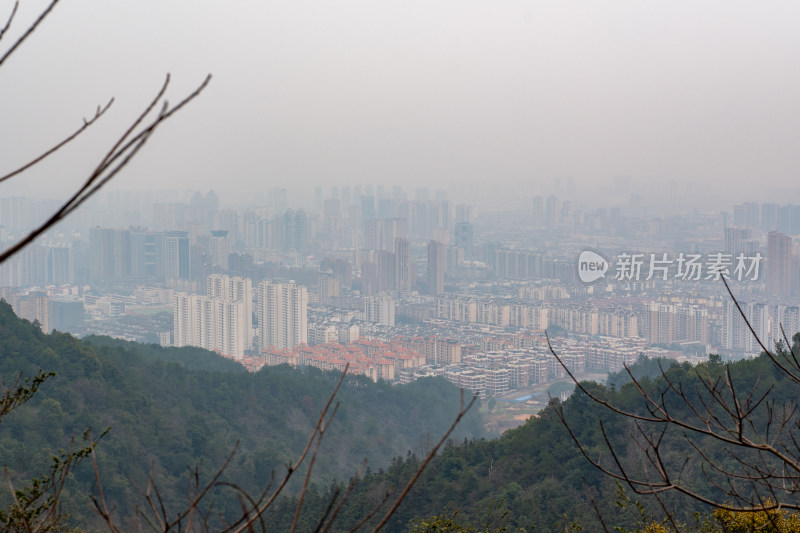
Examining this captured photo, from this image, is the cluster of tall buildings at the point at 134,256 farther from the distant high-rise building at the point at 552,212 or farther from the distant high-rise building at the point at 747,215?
the distant high-rise building at the point at 747,215

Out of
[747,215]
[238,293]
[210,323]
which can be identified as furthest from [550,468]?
[747,215]

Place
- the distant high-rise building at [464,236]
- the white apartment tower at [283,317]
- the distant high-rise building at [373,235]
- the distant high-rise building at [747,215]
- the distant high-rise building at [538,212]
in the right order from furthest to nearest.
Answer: the distant high-rise building at [538,212], the distant high-rise building at [464,236], the distant high-rise building at [373,235], the distant high-rise building at [747,215], the white apartment tower at [283,317]

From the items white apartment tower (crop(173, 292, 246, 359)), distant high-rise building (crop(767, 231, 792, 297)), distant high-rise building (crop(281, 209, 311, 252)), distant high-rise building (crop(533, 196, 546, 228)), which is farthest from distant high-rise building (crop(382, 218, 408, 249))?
distant high-rise building (crop(767, 231, 792, 297))

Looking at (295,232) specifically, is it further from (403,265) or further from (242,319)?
(242,319)

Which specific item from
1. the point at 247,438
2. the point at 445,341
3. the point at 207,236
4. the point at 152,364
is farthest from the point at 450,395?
the point at 207,236

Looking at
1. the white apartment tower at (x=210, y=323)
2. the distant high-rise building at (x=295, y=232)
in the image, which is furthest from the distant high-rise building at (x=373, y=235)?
the white apartment tower at (x=210, y=323)

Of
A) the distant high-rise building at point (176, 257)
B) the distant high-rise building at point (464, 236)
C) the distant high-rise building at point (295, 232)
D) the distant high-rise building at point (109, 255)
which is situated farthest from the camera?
the distant high-rise building at point (295, 232)

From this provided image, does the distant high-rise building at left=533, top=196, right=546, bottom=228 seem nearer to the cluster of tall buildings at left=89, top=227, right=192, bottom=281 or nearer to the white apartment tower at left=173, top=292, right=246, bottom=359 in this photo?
the white apartment tower at left=173, top=292, right=246, bottom=359
